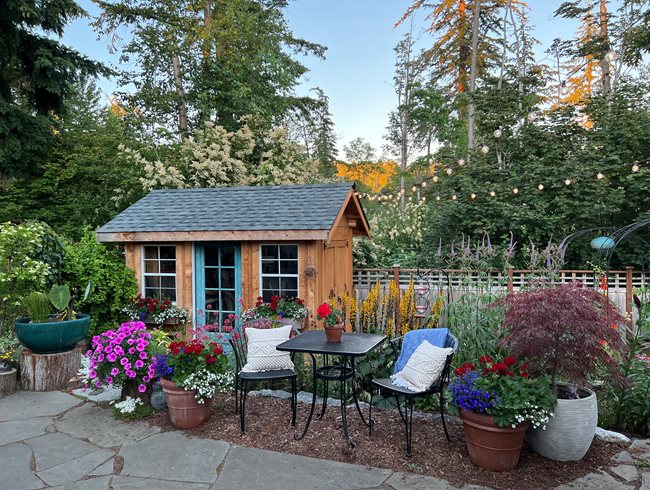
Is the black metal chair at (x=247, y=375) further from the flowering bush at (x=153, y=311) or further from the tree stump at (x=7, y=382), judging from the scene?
the tree stump at (x=7, y=382)

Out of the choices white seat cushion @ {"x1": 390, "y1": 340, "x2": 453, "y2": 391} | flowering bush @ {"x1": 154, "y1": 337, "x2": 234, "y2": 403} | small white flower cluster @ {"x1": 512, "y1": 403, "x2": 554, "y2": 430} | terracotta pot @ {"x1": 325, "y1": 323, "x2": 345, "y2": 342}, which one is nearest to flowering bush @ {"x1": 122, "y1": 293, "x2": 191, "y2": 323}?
flowering bush @ {"x1": 154, "y1": 337, "x2": 234, "y2": 403}

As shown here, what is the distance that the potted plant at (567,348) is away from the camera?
286cm

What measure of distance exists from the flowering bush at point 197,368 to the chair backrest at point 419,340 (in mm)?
1458

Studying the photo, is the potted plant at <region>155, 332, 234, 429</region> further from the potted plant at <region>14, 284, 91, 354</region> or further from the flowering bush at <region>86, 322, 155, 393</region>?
the potted plant at <region>14, 284, 91, 354</region>

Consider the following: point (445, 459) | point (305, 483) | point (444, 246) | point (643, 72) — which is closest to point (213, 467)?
point (305, 483)

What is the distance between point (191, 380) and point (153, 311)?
115 inches

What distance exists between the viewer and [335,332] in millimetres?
3496

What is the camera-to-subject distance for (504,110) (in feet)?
34.1

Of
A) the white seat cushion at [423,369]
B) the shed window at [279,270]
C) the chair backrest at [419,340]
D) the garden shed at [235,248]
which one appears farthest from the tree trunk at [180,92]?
the white seat cushion at [423,369]

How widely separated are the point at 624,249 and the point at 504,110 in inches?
161

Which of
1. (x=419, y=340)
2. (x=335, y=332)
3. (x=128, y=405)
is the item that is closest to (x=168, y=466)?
(x=128, y=405)

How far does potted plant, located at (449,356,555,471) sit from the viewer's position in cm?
272

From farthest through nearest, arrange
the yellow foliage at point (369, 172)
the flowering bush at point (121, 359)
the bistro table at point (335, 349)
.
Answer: the yellow foliage at point (369, 172) < the flowering bush at point (121, 359) < the bistro table at point (335, 349)

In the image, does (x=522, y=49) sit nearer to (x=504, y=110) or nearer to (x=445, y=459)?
(x=504, y=110)
